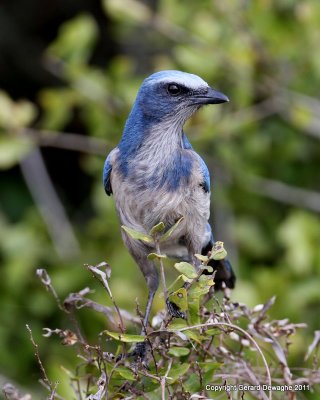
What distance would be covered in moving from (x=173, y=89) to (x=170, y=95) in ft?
0.10

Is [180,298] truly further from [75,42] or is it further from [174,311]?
[75,42]

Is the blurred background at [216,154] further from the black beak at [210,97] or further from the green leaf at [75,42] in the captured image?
the black beak at [210,97]

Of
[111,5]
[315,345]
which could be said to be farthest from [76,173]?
[315,345]

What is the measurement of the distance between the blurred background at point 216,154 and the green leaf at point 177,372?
271cm

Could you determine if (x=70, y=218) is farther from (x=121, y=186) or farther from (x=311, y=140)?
(x=121, y=186)

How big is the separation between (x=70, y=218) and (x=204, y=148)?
86.2 inches

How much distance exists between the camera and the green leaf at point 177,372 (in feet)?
8.84

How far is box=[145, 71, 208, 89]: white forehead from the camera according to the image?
345 cm

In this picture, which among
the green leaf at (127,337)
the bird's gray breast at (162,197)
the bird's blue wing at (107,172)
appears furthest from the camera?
the bird's blue wing at (107,172)

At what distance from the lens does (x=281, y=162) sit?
21.7ft

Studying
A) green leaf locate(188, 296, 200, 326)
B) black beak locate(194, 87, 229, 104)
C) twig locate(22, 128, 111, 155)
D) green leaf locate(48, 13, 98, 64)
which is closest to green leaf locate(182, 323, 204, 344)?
green leaf locate(188, 296, 200, 326)

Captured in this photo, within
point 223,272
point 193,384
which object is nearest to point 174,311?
point 193,384

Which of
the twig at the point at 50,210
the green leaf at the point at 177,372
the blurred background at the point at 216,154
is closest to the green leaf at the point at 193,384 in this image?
the green leaf at the point at 177,372

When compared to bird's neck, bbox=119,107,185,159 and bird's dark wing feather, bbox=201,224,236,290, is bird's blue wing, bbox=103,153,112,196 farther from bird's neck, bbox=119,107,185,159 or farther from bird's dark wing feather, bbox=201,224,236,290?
bird's dark wing feather, bbox=201,224,236,290
